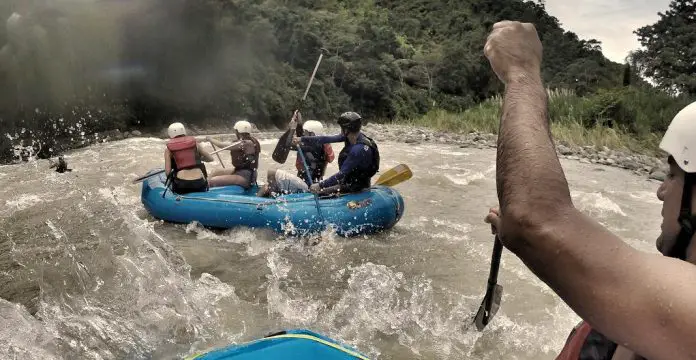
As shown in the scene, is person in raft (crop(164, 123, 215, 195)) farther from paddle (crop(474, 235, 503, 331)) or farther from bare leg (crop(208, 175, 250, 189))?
paddle (crop(474, 235, 503, 331))

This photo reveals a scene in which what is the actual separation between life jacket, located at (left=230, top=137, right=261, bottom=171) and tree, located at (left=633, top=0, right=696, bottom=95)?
17782mm

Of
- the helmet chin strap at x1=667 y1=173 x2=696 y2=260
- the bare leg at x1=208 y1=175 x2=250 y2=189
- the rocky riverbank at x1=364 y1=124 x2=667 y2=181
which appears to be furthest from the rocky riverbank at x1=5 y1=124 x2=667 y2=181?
the helmet chin strap at x1=667 y1=173 x2=696 y2=260

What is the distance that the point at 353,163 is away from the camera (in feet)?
19.8

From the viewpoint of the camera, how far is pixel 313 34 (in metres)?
29.6

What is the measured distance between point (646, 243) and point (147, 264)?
5.41 meters

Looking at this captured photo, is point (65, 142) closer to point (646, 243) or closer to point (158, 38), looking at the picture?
point (158, 38)

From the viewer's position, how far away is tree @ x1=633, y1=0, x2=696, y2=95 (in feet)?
69.4

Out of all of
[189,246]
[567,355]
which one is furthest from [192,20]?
[567,355]

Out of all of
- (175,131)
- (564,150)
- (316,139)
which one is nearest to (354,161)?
(316,139)

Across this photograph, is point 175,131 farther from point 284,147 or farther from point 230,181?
point 284,147

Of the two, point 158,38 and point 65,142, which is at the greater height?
point 158,38

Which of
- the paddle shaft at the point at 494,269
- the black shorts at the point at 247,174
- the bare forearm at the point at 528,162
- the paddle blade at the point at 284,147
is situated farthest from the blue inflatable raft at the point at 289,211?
the bare forearm at the point at 528,162

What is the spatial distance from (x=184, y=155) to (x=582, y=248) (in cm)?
617

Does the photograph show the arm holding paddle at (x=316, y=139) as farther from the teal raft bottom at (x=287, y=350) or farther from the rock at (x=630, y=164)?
the rock at (x=630, y=164)
